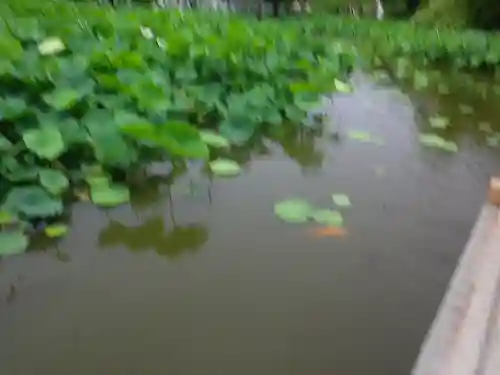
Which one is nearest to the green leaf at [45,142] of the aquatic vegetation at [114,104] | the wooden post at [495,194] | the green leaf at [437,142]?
the aquatic vegetation at [114,104]

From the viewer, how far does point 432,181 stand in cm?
212

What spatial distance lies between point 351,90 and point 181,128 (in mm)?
1964

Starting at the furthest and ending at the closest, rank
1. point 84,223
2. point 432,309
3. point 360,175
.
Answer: point 360,175, point 84,223, point 432,309

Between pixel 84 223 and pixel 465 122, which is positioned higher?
pixel 84 223

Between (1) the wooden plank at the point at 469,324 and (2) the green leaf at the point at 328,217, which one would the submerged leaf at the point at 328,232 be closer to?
(2) the green leaf at the point at 328,217

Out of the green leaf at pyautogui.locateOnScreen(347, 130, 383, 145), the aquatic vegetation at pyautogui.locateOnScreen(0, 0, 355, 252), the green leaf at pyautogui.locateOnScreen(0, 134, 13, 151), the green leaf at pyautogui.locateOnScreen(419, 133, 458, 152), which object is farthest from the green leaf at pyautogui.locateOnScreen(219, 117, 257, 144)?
the green leaf at pyautogui.locateOnScreen(0, 134, 13, 151)

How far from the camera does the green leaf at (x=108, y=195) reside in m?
1.64

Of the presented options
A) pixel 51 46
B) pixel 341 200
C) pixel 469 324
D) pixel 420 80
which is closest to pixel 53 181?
pixel 341 200

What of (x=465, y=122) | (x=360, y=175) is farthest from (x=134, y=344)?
(x=465, y=122)

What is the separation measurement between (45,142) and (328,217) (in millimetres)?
660

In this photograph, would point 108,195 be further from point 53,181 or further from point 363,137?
point 363,137

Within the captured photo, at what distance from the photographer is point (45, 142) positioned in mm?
1607

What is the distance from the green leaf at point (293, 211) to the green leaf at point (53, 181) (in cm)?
49

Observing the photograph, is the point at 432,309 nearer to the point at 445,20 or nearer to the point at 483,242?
the point at 483,242
